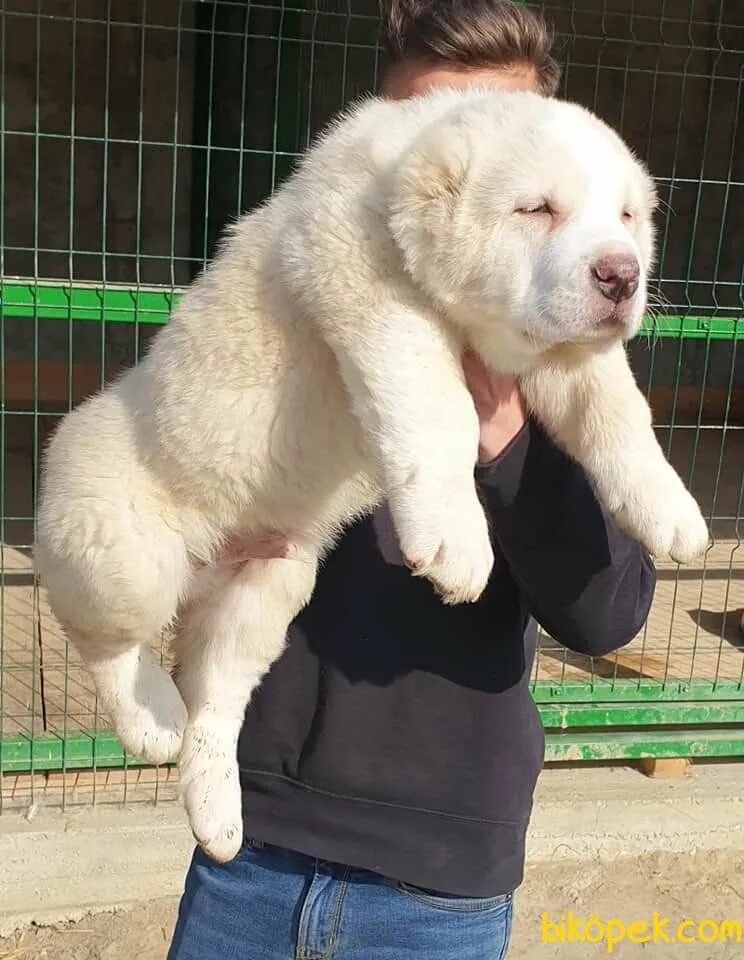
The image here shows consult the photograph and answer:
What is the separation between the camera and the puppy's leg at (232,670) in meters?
1.99

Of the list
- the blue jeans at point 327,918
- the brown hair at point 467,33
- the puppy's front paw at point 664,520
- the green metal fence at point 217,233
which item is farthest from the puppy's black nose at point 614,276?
the green metal fence at point 217,233

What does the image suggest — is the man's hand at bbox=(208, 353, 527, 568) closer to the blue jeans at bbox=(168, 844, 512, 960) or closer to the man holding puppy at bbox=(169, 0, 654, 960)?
the man holding puppy at bbox=(169, 0, 654, 960)

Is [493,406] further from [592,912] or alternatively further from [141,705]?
[592,912]

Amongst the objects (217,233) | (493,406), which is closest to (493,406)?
(493,406)

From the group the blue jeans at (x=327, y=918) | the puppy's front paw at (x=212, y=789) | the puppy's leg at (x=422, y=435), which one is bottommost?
the blue jeans at (x=327, y=918)

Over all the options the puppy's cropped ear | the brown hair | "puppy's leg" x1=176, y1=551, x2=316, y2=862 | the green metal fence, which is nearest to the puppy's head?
the puppy's cropped ear

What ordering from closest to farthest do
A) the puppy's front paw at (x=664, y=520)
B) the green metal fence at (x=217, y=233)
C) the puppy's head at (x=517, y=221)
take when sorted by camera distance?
the puppy's head at (x=517, y=221) < the puppy's front paw at (x=664, y=520) < the green metal fence at (x=217, y=233)

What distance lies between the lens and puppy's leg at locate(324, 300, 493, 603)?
158 cm

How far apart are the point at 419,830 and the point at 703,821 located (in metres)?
2.91

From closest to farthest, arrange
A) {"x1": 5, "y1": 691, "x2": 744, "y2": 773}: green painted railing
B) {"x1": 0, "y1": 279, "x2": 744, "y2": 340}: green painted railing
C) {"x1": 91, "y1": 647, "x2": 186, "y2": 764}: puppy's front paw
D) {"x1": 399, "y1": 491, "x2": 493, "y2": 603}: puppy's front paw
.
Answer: {"x1": 399, "y1": 491, "x2": 493, "y2": 603}: puppy's front paw → {"x1": 91, "y1": 647, "x2": 186, "y2": 764}: puppy's front paw → {"x1": 0, "y1": 279, "x2": 744, "y2": 340}: green painted railing → {"x1": 5, "y1": 691, "x2": 744, "y2": 773}: green painted railing

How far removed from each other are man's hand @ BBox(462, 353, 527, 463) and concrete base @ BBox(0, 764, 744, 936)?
105 inches

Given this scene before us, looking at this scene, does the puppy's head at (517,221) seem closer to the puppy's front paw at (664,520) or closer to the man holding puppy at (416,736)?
the man holding puppy at (416,736)

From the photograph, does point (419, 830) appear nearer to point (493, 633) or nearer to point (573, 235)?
point (493, 633)

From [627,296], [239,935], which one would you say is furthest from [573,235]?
[239,935]
